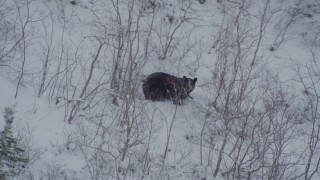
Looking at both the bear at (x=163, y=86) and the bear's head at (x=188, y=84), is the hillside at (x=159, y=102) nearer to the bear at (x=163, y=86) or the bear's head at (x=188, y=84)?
the bear at (x=163, y=86)

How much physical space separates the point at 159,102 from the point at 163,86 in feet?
2.39

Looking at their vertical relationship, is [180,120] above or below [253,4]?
Answer: below

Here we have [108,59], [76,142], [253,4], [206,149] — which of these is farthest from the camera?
[253,4]

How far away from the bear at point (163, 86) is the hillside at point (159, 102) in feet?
1.19

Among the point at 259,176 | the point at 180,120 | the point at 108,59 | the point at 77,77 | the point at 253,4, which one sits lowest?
the point at 259,176

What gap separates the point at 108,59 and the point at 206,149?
6271 mm

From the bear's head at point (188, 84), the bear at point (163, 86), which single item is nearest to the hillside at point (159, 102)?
the bear at point (163, 86)

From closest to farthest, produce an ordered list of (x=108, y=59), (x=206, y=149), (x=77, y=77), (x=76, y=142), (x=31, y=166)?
1. (x=31, y=166)
2. (x=76, y=142)
3. (x=206, y=149)
4. (x=77, y=77)
5. (x=108, y=59)

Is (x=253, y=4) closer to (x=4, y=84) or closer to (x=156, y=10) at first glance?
(x=156, y=10)

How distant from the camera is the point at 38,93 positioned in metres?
13.9

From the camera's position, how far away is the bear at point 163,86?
15344 mm

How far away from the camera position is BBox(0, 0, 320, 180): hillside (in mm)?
12320

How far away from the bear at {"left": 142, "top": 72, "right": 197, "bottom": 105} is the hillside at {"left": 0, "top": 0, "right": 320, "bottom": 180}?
363 mm

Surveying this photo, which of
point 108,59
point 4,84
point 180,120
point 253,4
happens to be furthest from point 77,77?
point 253,4
